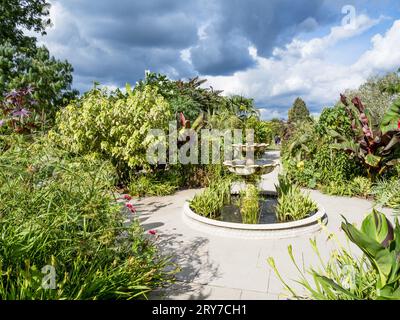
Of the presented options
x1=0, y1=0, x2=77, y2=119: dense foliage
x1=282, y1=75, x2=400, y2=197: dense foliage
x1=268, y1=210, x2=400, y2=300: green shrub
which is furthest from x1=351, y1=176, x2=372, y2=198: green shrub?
x1=0, y1=0, x2=77, y2=119: dense foliage

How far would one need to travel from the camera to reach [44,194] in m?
2.76

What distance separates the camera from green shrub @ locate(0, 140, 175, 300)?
2.29 metres

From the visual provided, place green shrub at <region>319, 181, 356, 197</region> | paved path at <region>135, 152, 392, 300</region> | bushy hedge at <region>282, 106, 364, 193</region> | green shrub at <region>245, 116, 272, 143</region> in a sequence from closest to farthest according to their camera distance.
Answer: paved path at <region>135, 152, 392, 300</region>
green shrub at <region>319, 181, 356, 197</region>
bushy hedge at <region>282, 106, 364, 193</region>
green shrub at <region>245, 116, 272, 143</region>

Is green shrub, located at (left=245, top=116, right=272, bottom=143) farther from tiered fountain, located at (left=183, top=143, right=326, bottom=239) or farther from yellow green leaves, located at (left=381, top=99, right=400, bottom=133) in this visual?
tiered fountain, located at (left=183, top=143, right=326, bottom=239)

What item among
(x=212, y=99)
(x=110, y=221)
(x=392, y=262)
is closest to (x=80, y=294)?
(x=110, y=221)

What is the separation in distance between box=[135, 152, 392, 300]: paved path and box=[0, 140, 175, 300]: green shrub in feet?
1.39

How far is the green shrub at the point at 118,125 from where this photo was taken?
7.58 meters

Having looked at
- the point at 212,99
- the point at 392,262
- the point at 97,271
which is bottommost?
the point at 97,271

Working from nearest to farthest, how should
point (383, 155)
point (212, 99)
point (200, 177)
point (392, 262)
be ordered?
point (392, 262) < point (383, 155) < point (200, 177) < point (212, 99)

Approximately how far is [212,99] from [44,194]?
13663mm

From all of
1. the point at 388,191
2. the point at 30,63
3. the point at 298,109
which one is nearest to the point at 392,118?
the point at 388,191

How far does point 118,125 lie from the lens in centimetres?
773

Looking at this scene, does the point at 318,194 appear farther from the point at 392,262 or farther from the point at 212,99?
the point at 212,99

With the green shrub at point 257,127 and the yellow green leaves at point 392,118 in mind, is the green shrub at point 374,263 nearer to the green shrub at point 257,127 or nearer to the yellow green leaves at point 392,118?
the yellow green leaves at point 392,118
